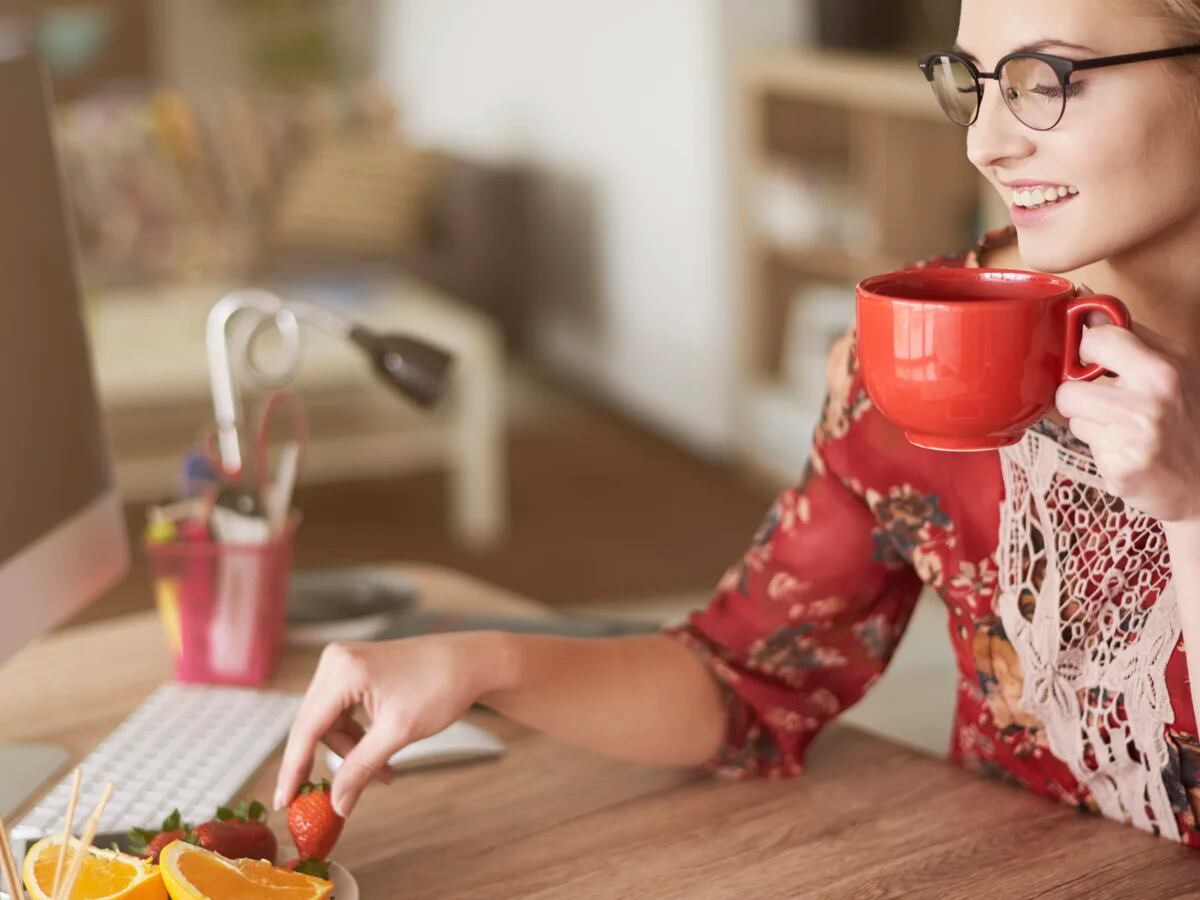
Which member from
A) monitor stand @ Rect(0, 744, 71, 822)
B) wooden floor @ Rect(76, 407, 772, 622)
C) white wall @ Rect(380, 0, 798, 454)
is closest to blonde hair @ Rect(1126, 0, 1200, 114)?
monitor stand @ Rect(0, 744, 71, 822)

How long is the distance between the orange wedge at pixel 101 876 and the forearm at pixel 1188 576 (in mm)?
566

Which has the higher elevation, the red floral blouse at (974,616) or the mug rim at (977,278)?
the mug rim at (977,278)

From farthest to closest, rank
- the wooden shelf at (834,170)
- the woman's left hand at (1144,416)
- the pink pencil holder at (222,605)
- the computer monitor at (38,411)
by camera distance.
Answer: the wooden shelf at (834,170) < the pink pencil holder at (222,605) < the computer monitor at (38,411) < the woman's left hand at (1144,416)

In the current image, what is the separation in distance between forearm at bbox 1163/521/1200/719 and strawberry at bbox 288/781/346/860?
0.51m

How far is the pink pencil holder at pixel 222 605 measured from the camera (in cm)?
138

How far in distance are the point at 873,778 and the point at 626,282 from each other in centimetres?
425

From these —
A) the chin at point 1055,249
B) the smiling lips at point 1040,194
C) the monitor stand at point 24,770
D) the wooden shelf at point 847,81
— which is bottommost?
the monitor stand at point 24,770

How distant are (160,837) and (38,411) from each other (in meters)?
0.46

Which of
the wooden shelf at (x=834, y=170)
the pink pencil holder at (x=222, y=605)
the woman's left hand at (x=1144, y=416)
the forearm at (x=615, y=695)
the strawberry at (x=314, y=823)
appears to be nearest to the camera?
the woman's left hand at (x=1144, y=416)

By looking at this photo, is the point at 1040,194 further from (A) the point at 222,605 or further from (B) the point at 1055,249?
(A) the point at 222,605

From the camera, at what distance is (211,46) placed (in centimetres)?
788

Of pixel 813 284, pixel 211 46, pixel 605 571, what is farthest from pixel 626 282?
pixel 211 46

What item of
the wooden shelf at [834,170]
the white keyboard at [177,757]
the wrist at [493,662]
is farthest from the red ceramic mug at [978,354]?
the wooden shelf at [834,170]

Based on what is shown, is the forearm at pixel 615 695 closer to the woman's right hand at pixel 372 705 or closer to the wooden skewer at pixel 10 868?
the woman's right hand at pixel 372 705
